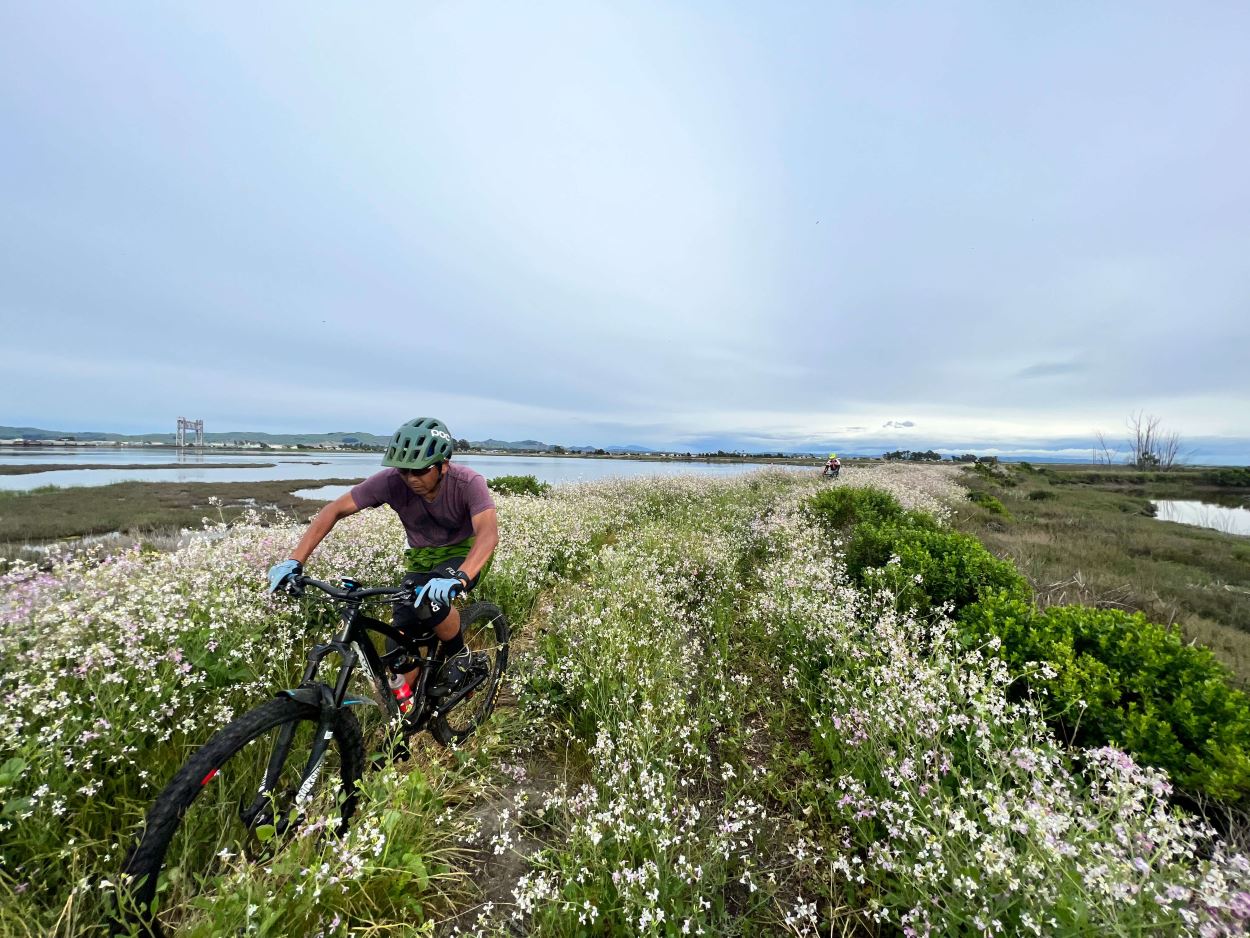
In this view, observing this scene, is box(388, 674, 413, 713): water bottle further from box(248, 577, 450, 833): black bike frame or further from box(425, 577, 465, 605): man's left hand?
box(425, 577, 465, 605): man's left hand

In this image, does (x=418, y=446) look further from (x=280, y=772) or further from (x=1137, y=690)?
(x=1137, y=690)

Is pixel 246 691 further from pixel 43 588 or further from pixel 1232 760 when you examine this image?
pixel 1232 760

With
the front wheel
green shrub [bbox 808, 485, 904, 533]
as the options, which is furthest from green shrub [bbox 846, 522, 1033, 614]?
the front wheel

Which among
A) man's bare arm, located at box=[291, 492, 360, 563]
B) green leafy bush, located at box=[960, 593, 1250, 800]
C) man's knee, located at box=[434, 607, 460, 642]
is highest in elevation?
man's bare arm, located at box=[291, 492, 360, 563]

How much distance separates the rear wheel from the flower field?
23cm

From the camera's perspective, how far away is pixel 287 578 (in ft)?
10.00

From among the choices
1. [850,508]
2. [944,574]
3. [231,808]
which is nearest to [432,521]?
[231,808]

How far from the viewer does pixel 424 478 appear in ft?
12.6

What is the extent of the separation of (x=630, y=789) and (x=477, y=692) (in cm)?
261

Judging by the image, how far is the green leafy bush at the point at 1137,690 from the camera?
3070 mm

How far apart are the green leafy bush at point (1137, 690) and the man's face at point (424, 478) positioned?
482 centimetres

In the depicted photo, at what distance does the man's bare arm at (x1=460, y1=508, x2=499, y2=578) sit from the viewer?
350 cm

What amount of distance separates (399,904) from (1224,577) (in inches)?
734

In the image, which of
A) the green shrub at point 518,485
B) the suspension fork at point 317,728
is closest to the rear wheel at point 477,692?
the suspension fork at point 317,728
